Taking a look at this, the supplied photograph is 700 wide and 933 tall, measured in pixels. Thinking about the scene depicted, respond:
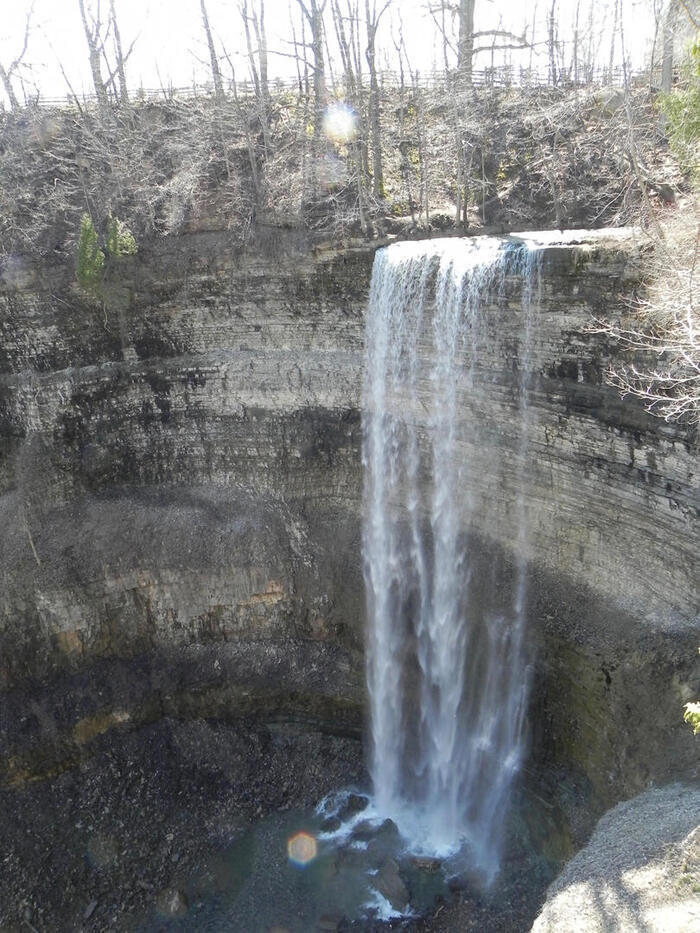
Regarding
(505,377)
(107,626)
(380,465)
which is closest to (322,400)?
(380,465)

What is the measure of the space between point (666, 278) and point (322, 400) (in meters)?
9.07

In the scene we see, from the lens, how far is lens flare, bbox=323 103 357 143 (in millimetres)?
20969

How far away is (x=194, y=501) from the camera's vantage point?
19.1 m

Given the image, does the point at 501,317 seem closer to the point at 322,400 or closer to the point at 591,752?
the point at 322,400

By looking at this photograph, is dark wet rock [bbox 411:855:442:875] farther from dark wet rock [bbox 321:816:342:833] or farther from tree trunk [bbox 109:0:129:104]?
tree trunk [bbox 109:0:129:104]

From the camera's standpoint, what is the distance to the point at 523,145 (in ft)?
65.5

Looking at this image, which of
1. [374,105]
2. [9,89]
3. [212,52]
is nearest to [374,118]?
[374,105]

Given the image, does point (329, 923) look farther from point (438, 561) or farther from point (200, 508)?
point (200, 508)

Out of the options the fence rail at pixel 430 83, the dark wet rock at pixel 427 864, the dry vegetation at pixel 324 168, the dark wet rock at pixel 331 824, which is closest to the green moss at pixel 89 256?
the dry vegetation at pixel 324 168

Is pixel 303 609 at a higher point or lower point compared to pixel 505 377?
lower

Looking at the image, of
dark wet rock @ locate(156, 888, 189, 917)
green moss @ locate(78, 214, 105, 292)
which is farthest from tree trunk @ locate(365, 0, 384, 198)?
dark wet rock @ locate(156, 888, 189, 917)

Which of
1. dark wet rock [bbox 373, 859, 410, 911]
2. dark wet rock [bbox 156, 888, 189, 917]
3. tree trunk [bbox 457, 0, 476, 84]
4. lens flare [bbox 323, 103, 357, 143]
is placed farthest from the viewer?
tree trunk [bbox 457, 0, 476, 84]

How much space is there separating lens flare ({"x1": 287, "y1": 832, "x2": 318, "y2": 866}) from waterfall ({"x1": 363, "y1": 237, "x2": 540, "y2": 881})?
1.89 metres

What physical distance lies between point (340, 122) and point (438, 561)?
14507 mm
